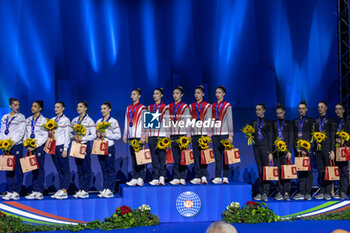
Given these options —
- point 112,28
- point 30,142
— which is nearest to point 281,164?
point 112,28

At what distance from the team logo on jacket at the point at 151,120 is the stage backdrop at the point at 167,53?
0.66 m

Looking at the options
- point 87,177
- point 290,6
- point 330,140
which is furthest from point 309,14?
point 87,177

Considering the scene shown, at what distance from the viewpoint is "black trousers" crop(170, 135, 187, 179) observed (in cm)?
643

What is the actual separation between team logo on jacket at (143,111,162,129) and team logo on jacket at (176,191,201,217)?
3.48ft

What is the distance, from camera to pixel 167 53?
24.4 ft

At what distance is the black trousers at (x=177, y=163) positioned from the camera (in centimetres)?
643

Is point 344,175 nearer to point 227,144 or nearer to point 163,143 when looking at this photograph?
point 227,144

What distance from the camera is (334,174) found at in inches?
254

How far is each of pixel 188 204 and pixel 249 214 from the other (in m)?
0.82

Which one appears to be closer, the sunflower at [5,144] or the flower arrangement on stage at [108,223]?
the flower arrangement on stage at [108,223]

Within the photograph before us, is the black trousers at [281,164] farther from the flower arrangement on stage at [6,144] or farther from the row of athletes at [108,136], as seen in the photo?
the flower arrangement on stage at [6,144]

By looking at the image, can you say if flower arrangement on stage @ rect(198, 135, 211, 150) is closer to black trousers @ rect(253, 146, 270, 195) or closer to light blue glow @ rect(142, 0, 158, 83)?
black trousers @ rect(253, 146, 270, 195)

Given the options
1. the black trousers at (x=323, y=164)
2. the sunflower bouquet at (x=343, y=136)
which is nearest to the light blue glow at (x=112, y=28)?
the black trousers at (x=323, y=164)

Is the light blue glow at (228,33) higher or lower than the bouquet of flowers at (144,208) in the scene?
higher
